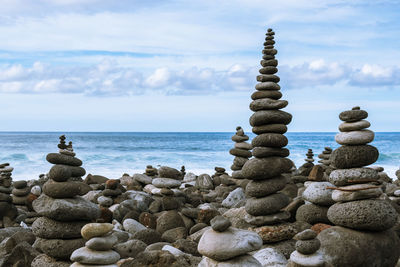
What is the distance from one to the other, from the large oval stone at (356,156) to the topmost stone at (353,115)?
0.36 m

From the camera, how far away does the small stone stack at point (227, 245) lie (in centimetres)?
462

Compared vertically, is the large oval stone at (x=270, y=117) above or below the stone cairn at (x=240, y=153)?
above

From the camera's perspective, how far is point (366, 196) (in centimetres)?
578

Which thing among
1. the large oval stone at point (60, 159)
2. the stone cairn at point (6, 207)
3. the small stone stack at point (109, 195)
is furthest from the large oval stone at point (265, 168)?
the stone cairn at point (6, 207)

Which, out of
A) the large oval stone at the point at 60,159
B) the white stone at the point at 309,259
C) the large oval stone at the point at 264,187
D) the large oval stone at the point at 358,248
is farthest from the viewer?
the large oval stone at the point at 264,187

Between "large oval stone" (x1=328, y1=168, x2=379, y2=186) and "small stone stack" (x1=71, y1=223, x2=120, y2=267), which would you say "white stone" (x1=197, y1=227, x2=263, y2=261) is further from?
"large oval stone" (x1=328, y1=168, x2=379, y2=186)

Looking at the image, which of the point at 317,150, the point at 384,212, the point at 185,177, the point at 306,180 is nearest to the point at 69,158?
the point at 384,212

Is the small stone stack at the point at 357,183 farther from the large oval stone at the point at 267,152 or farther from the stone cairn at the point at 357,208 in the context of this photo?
the large oval stone at the point at 267,152

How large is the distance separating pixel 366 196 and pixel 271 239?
174 centimetres

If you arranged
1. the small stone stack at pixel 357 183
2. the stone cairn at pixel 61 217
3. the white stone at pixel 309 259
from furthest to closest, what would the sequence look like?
the stone cairn at pixel 61 217
the small stone stack at pixel 357 183
the white stone at pixel 309 259

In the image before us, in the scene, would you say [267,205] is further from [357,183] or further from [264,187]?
[357,183]

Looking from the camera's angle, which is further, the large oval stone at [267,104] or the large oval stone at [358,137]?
the large oval stone at [267,104]

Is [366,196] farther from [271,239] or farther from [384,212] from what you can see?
[271,239]

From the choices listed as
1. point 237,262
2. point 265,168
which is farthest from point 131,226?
point 237,262
